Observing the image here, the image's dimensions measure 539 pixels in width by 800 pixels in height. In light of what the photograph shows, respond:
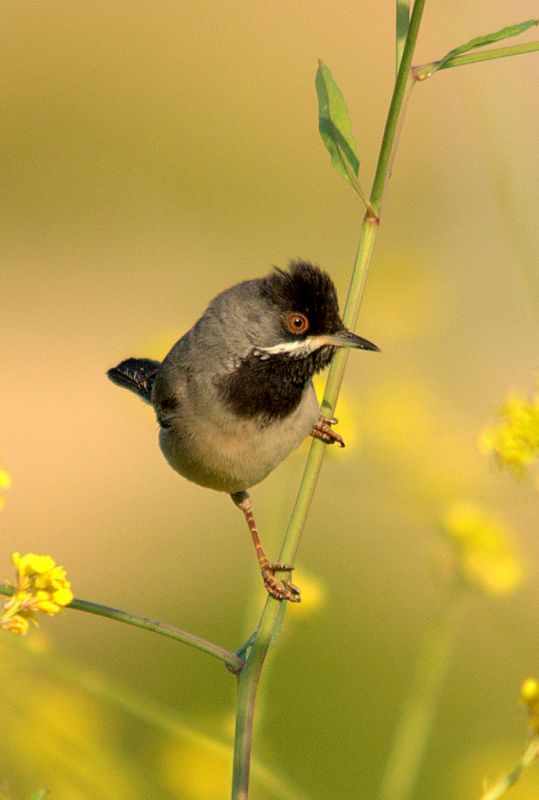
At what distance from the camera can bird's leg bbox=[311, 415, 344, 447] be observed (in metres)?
3.83

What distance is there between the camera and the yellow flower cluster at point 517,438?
2.94m

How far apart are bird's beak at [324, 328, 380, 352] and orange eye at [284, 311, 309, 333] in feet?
0.31

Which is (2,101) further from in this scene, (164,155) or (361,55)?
(361,55)

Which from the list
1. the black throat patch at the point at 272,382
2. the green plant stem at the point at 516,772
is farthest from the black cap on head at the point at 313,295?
the green plant stem at the point at 516,772

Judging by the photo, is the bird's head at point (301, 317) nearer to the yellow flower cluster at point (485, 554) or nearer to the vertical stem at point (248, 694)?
the yellow flower cluster at point (485, 554)

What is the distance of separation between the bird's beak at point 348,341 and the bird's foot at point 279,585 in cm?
71

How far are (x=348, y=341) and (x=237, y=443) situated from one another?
25.7 inches

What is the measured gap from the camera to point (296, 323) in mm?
3713

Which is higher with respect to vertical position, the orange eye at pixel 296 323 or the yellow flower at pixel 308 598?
the orange eye at pixel 296 323

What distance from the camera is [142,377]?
4715 millimetres

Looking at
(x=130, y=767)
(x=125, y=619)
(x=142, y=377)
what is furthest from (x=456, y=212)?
(x=125, y=619)

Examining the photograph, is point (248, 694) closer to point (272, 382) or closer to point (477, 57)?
point (477, 57)

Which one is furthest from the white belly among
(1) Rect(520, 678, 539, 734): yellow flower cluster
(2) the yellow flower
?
(1) Rect(520, 678, 539, 734): yellow flower cluster

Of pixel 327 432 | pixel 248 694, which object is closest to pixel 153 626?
pixel 248 694
